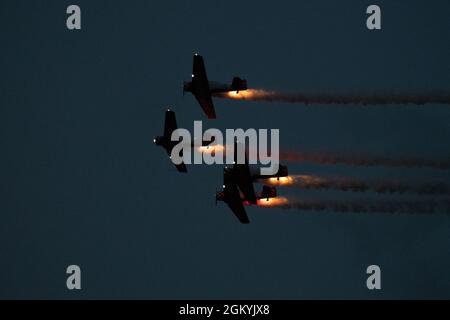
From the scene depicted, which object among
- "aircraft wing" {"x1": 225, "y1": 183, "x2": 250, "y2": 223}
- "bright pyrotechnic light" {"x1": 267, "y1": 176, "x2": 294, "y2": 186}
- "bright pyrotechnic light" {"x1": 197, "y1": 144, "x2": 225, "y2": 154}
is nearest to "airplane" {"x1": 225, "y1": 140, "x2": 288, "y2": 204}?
"aircraft wing" {"x1": 225, "y1": 183, "x2": 250, "y2": 223}

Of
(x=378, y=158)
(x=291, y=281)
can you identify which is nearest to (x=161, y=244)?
(x=291, y=281)

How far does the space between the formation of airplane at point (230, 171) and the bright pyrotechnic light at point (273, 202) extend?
0.20m

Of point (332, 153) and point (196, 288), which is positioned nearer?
point (332, 153)

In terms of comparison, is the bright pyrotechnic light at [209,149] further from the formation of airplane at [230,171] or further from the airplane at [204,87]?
the airplane at [204,87]

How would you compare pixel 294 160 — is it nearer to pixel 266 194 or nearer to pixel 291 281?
pixel 266 194

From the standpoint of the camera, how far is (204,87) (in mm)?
63125

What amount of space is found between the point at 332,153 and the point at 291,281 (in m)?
82.4

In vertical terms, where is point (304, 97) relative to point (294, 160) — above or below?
above

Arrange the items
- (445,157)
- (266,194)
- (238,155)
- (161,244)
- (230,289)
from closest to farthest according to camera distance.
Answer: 1. (445,157)
2. (238,155)
3. (266,194)
4. (230,289)
5. (161,244)

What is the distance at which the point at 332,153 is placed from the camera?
5753 cm

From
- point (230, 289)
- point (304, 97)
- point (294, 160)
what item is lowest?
point (230, 289)

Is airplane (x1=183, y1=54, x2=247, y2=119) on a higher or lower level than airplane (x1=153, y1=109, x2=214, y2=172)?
higher

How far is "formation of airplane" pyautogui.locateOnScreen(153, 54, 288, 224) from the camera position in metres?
58.3

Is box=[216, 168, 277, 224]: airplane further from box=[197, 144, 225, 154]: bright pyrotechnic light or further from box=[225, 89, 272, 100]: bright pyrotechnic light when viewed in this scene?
box=[225, 89, 272, 100]: bright pyrotechnic light
